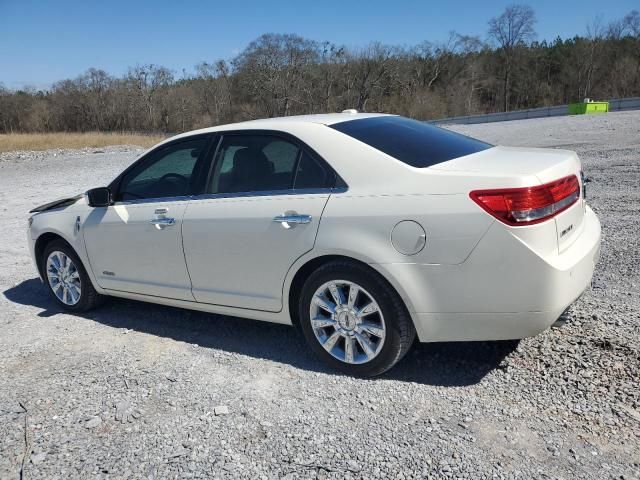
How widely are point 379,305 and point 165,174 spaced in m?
2.22

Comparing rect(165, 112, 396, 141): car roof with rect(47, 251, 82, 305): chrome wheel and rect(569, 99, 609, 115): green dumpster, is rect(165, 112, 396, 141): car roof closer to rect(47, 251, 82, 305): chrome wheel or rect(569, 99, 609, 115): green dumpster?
rect(47, 251, 82, 305): chrome wheel

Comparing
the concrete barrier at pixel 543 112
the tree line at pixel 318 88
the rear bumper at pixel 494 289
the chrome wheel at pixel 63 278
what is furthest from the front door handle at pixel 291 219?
the tree line at pixel 318 88

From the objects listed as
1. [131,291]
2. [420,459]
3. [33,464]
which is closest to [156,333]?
[131,291]

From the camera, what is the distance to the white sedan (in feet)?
9.82

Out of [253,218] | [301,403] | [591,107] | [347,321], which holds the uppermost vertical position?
[591,107]

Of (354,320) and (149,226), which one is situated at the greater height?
(149,226)

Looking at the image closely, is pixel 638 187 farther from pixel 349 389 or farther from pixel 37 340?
pixel 37 340

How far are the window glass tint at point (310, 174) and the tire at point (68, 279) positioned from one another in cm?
256

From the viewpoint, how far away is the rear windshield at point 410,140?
11.5ft

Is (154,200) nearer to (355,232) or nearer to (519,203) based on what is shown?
(355,232)

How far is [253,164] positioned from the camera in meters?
3.99

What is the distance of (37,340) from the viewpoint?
4664 mm

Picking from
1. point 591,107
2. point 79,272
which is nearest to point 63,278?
point 79,272

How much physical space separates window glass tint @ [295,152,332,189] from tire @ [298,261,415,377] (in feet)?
1.80
